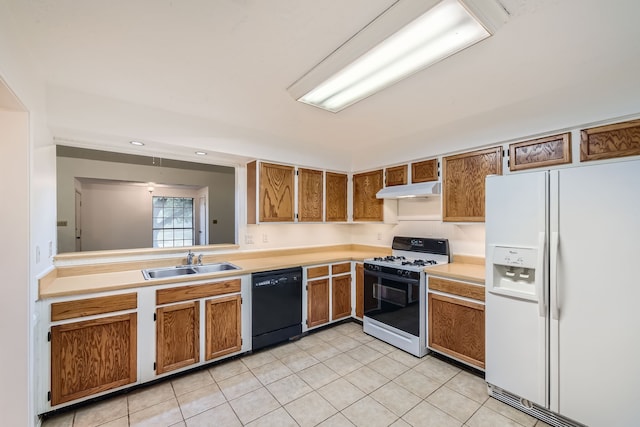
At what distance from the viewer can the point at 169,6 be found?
4.32ft

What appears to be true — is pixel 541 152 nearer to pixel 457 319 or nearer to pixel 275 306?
pixel 457 319

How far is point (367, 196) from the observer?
12.7 ft

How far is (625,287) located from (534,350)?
688mm

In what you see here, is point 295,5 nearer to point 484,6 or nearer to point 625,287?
point 484,6

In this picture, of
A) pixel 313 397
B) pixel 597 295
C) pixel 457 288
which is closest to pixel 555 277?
pixel 597 295

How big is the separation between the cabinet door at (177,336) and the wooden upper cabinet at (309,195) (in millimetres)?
1660

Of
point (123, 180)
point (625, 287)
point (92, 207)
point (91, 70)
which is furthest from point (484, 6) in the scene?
point (92, 207)

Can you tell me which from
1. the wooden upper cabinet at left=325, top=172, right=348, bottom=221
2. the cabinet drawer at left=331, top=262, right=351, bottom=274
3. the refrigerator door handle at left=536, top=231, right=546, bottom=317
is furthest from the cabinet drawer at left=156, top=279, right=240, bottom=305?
the refrigerator door handle at left=536, top=231, right=546, bottom=317

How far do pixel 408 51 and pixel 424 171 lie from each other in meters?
1.76

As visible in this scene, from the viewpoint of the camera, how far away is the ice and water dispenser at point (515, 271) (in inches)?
76.2

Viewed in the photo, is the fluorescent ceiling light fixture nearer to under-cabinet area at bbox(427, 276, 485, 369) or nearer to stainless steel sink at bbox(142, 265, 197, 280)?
under-cabinet area at bbox(427, 276, 485, 369)

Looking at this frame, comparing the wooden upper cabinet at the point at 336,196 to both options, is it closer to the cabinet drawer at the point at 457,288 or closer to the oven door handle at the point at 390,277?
the oven door handle at the point at 390,277

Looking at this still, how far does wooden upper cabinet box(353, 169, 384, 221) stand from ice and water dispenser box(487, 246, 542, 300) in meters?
1.66

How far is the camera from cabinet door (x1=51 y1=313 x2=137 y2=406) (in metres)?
1.91
